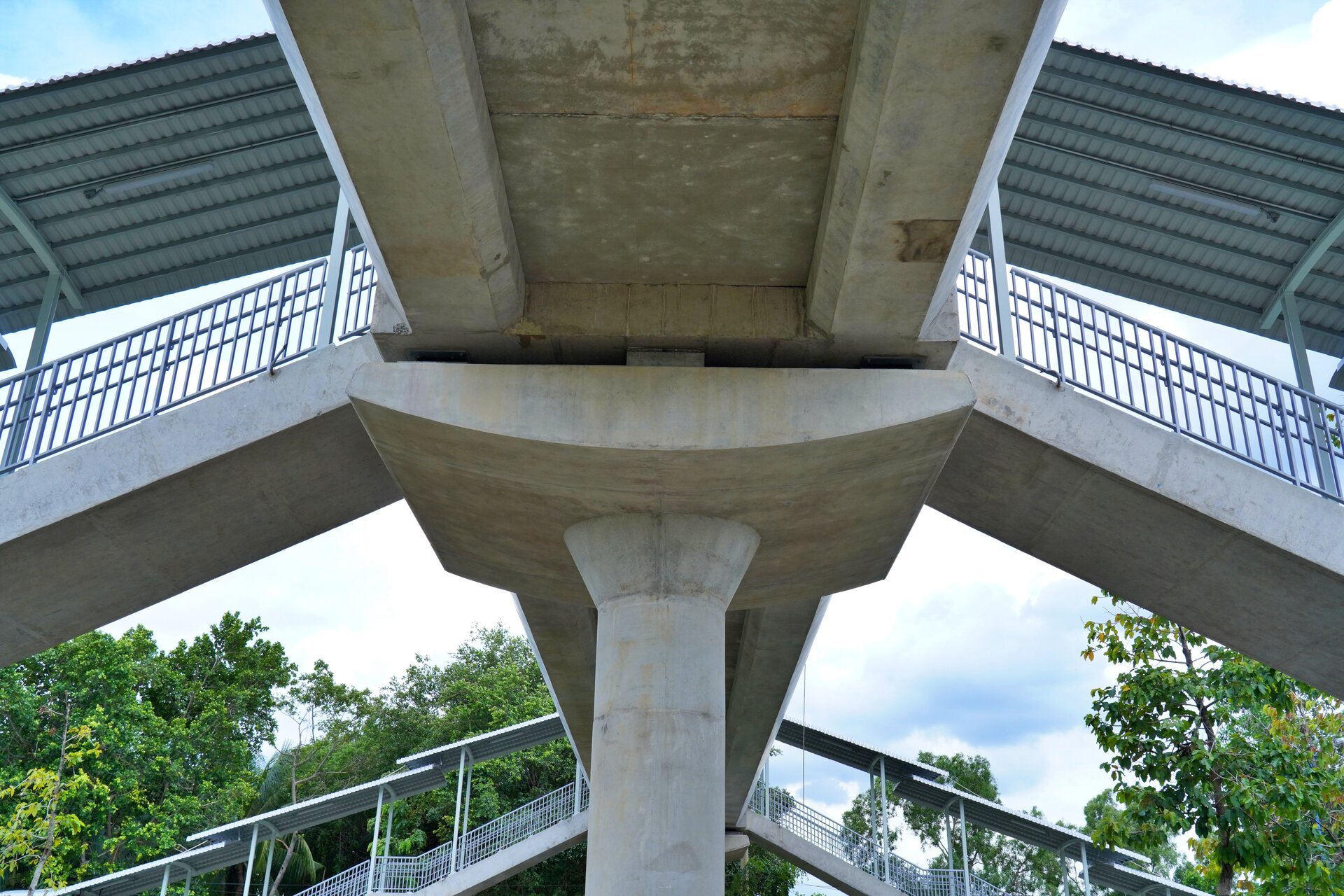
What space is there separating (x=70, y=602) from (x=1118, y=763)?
14.5 meters

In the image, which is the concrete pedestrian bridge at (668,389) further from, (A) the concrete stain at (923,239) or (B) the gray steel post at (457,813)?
(B) the gray steel post at (457,813)

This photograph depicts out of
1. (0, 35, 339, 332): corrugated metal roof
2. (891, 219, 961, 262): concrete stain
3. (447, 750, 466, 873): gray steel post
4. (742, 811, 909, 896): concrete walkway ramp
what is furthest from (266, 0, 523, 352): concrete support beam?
(742, 811, 909, 896): concrete walkway ramp

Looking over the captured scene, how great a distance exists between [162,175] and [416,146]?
9561mm

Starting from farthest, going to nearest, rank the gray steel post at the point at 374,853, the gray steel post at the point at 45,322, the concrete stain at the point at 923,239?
the gray steel post at the point at 374,853 < the gray steel post at the point at 45,322 < the concrete stain at the point at 923,239

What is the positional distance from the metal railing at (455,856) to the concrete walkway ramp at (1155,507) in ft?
69.5

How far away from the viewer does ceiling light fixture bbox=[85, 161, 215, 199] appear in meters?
15.0

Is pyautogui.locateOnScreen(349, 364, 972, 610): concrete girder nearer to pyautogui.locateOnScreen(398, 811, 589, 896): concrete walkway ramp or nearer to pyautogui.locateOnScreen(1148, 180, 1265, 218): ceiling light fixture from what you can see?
pyautogui.locateOnScreen(1148, 180, 1265, 218): ceiling light fixture

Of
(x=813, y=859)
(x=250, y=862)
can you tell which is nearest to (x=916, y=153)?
(x=250, y=862)

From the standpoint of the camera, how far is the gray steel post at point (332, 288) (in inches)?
425

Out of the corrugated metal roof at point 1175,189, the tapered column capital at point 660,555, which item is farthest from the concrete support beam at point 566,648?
the corrugated metal roof at point 1175,189

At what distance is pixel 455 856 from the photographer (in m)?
28.5

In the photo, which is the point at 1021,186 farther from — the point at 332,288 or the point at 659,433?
the point at 332,288

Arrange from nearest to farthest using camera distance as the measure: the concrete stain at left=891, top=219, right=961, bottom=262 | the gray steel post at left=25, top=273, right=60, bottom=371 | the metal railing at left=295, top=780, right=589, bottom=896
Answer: the concrete stain at left=891, top=219, right=961, bottom=262 → the gray steel post at left=25, top=273, right=60, bottom=371 → the metal railing at left=295, top=780, right=589, bottom=896

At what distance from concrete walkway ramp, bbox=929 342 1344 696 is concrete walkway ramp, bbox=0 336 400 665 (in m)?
5.90
